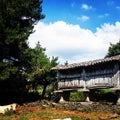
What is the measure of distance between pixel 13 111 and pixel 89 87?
969cm

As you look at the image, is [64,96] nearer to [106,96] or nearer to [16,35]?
[106,96]

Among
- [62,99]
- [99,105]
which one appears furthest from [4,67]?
[99,105]

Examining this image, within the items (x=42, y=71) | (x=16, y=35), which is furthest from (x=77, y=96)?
(x=16, y=35)

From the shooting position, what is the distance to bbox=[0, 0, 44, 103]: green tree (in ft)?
131

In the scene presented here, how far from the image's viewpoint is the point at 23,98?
46.7 metres

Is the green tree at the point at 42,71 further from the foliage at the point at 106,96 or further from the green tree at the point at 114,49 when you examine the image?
the green tree at the point at 114,49

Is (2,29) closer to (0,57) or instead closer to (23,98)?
(0,57)

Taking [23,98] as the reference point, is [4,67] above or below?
above

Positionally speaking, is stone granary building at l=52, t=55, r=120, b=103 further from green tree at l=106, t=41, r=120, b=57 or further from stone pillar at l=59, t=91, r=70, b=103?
green tree at l=106, t=41, r=120, b=57

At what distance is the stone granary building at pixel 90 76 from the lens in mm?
35031

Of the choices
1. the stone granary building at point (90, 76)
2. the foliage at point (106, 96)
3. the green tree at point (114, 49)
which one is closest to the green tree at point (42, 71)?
the stone granary building at point (90, 76)

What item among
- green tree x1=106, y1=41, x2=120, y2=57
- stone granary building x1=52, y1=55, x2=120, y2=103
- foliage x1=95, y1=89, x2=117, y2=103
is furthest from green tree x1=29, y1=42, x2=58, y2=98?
green tree x1=106, y1=41, x2=120, y2=57

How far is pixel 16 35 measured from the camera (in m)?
40.5

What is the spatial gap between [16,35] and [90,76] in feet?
35.3
